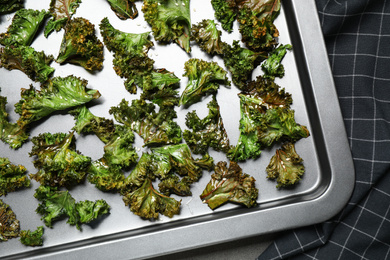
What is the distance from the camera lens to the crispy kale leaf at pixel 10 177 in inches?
64.6

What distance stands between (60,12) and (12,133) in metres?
0.54

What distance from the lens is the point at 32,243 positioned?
167cm

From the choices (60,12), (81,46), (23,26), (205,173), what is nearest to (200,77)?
(205,173)

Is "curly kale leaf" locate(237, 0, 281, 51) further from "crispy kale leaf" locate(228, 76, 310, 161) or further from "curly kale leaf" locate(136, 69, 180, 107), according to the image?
"curly kale leaf" locate(136, 69, 180, 107)

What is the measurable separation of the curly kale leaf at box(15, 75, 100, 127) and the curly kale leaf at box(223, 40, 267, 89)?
0.55m

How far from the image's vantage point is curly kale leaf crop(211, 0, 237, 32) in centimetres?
165

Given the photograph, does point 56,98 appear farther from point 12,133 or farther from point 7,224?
point 7,224

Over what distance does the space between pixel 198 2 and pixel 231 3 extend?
6.0 inches

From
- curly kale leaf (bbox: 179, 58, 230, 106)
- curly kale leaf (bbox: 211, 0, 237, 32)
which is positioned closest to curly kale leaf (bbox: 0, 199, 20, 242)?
curly kale leaf (bbox: 179, 58, 230, 106)

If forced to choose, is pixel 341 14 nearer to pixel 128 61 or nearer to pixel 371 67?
pixel 371 67

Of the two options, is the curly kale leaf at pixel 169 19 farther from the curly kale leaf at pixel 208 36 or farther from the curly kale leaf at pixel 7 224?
the curly kale leaf at pixel 7 224

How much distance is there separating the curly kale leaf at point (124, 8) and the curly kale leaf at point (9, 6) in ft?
1.24

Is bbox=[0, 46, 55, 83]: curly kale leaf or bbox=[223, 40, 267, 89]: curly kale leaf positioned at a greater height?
bbox=[0, 46, 55, 83]: curly kale leaf

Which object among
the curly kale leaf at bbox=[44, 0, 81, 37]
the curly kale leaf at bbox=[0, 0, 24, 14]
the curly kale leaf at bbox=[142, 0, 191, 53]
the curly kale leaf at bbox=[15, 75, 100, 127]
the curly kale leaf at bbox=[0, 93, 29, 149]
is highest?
the curly kale leaf at bbox=[0, 0, 24, 14]
